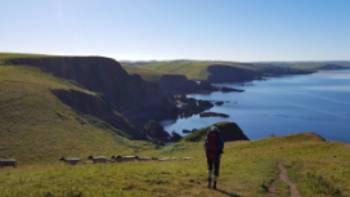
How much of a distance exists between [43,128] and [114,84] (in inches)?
2907

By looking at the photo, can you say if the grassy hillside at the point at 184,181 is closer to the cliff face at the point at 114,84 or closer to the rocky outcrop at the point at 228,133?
the rocky outcrop at the point at 228,133

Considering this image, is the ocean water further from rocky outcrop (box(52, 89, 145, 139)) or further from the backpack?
the backpack

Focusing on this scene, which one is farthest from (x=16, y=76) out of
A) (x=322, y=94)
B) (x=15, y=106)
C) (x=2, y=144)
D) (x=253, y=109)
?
(x=322, y=94)

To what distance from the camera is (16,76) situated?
7819 cm

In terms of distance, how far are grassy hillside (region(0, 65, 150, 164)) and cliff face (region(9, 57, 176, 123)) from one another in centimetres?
2683

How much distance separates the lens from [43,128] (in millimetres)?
51344

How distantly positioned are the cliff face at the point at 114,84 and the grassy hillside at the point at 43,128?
2683 centimetres

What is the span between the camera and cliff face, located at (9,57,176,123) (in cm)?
10200

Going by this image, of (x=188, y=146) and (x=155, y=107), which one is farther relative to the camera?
(x=155, y=107)

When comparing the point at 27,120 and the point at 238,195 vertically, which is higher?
the point at 238,195

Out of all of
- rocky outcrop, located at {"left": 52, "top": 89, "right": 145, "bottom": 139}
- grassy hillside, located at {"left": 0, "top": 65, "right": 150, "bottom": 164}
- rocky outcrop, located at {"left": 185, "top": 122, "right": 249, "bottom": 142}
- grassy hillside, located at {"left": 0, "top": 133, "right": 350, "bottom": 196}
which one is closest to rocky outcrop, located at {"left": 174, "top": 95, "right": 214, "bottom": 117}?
rocky outcrop, located at {"left": 52, "top": 89, "right": 145, "bottom": 139}

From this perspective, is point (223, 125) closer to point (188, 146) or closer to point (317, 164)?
point (188, 146)

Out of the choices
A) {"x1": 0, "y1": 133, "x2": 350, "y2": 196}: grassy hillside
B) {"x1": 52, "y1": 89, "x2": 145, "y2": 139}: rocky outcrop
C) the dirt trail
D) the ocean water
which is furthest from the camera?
the ocean water

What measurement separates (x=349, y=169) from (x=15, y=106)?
47.8 m
